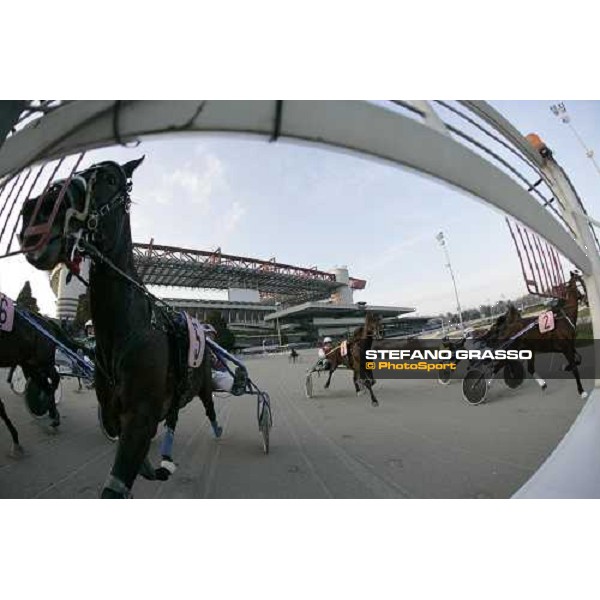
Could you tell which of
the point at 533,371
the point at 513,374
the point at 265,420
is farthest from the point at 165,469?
the point at 533,371

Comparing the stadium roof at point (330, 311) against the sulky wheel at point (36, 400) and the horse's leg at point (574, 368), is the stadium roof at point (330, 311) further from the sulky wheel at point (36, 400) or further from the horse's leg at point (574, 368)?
the sulky wheel at point (36, 400)

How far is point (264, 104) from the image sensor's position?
0.77m

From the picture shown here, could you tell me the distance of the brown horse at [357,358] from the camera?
131 cm

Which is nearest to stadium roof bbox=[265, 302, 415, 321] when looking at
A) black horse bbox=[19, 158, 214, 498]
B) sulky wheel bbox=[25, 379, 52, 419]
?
black horse bbox=[19, 158, 214, 498]

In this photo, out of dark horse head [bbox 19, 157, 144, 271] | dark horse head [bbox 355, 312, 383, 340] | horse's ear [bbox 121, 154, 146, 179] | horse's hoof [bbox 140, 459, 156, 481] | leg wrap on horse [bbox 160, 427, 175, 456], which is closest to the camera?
dark horse head [bbox 19, 157, 144, 271]

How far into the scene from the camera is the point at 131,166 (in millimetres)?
906

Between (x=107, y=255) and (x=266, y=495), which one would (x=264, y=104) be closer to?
(x=107, y=255)

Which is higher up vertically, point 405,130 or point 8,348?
point 405,130

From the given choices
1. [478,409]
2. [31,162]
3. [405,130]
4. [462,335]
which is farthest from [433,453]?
[31,162]

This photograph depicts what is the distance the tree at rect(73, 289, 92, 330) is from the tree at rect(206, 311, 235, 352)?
449mm

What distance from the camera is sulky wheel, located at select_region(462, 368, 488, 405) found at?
1.32 meters

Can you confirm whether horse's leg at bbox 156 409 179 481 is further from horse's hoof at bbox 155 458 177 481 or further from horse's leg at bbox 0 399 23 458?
horse's leg at bbox 0 399 23 458

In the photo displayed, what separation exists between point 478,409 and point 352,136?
128cm

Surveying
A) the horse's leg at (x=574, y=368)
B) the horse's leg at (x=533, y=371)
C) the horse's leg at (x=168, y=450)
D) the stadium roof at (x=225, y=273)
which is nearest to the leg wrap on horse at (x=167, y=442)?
the horse's leg at (x=168, y=450)
